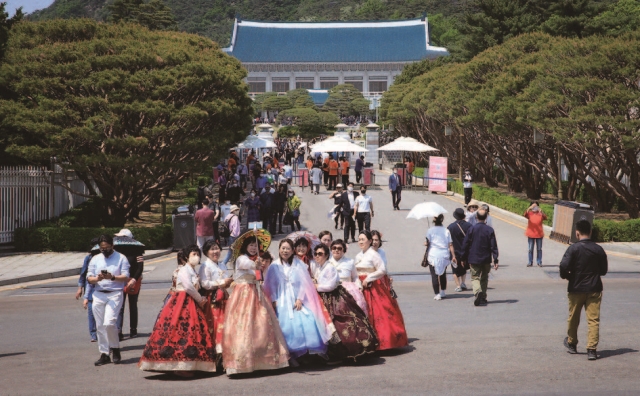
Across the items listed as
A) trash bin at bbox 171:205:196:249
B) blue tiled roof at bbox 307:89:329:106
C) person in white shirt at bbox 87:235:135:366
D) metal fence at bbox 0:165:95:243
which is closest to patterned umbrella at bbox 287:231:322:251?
person in white shirt at bbox 87:235:135:366

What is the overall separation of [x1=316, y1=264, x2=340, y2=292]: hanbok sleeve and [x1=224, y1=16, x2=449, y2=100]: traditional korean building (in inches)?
4395

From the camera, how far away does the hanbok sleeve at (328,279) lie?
39.0ft

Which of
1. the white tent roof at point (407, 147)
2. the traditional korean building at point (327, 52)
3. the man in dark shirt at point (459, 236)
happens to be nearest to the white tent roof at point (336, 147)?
the white tent roof at point (407, 147)

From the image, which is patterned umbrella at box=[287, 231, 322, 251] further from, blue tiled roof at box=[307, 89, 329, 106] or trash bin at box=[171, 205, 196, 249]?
blue tiled roof at box=[307, 89, 329, 106]

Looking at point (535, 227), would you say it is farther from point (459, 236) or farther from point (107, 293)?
point (107, 293)

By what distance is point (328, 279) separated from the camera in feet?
39.0

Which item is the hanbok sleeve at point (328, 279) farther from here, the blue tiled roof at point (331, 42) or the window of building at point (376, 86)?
the window of building at point (376, 86)

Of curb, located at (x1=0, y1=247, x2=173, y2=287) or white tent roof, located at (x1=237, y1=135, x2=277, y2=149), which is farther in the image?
white tent roof, located at (x1=237, y1=135, x2=277, y2=149)

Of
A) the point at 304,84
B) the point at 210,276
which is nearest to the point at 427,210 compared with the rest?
the point at 210,276

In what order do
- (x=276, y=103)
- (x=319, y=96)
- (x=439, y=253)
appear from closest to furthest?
(x=439, y=253)
(x=276, y=103)
(x=319, y=96)

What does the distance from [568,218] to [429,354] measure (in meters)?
14.9

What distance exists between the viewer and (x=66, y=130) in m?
25.9

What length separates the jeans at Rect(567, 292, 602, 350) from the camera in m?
11.3

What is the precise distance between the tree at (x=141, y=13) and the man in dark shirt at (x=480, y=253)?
53.0 m
